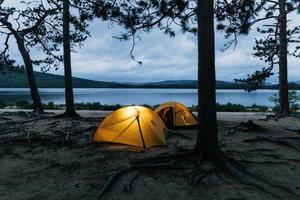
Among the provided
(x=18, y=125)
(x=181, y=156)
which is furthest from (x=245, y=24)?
(x=18, y=125)

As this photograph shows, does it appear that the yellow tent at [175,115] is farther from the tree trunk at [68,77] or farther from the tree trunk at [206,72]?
the tree trunk at [206,72]

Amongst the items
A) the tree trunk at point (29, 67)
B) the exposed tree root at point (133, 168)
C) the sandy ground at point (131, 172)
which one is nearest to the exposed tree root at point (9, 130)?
the sandy ground at point (131, 172)

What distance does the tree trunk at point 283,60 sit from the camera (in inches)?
760

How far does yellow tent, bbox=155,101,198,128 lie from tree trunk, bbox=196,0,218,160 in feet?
19.7

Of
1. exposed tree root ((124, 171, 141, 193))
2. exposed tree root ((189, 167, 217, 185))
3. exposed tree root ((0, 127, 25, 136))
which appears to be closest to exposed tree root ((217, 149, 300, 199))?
exposed tree root ((189, 167, 217, 185))

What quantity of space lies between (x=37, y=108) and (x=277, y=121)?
13.6 meters

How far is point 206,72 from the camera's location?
834cm

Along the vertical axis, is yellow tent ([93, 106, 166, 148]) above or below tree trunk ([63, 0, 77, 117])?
below

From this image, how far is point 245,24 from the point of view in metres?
13.7

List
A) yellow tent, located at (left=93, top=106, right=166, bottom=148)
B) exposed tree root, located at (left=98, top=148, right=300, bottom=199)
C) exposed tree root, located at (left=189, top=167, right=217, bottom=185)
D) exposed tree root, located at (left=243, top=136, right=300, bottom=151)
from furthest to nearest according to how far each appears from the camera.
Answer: exposed tree root, located at (left=243, top=136, right=300, bottom=151) < yellow tent, located at (left=93, top=106, right=166, bottom=148) < exposed tree root, located at (left=189, top=167, right=217, bottom=185) < exposed tree root, located at (left=98, top=148, right=300, bottom=199)

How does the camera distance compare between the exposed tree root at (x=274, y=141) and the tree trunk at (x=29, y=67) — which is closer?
the exposed tree root at (x=274, y=141)

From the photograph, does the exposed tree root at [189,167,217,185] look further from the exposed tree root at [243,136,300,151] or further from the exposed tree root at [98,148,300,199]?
the exposed tree root at [243,136,300,151]

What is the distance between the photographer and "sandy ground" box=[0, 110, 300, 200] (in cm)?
684

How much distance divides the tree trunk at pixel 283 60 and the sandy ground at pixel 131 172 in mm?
7770
